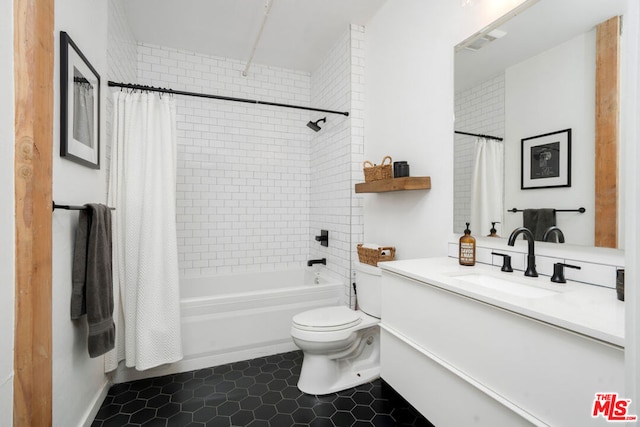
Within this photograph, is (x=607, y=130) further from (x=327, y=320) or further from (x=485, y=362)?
(x=327, y=320)

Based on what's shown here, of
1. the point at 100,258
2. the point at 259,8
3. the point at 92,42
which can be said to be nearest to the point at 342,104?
the point at 259,8

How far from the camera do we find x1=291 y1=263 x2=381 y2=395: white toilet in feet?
6.52

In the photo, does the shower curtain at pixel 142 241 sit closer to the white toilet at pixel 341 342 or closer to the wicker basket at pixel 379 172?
the white toilet at pixel 341 342

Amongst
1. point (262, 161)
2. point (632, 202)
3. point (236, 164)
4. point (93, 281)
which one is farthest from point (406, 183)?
point (236, 164)

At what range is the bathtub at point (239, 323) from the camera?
232 cm

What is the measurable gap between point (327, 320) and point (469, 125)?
1.50 meters

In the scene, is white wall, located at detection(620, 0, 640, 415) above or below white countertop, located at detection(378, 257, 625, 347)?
above

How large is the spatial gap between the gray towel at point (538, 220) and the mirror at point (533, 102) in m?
0.02

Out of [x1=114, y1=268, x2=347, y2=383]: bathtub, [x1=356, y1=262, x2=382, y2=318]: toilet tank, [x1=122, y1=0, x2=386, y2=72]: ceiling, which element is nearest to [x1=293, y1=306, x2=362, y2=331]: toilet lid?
[x1=356, y1=262, x2=382, y2=318]: toilet tank

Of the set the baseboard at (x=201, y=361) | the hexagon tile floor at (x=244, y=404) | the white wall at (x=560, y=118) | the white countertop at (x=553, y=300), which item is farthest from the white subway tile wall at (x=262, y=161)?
the white wall at (x=560, y=118)

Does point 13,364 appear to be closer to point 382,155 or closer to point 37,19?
point 37,19

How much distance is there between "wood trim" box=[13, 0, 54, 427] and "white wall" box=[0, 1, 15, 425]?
12 millimetres

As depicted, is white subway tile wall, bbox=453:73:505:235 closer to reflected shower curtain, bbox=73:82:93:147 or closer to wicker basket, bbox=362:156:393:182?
wicker basket, bbox=362:156:393:182

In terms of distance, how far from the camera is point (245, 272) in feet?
11.3
